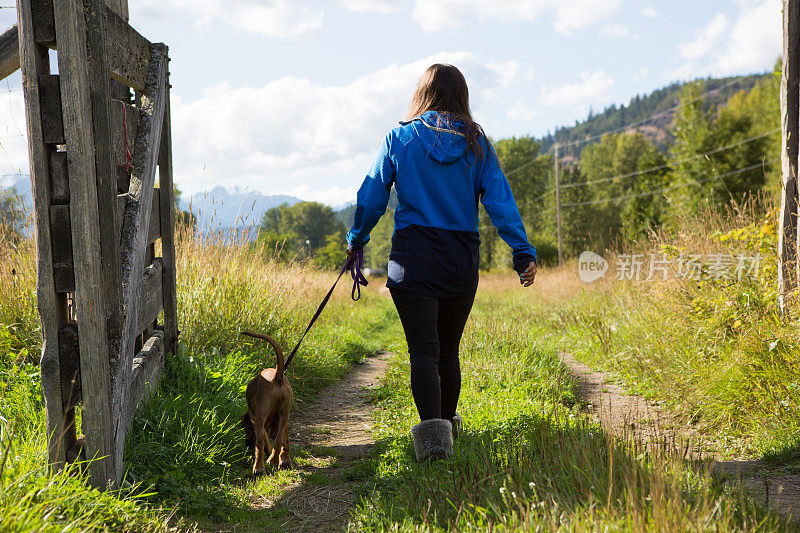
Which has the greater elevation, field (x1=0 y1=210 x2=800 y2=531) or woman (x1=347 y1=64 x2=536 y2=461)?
woman (x1=347 y1=64 x2=536 y2=461)

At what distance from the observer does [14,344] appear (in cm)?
432

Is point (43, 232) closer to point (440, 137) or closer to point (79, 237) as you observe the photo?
point (79, 237)

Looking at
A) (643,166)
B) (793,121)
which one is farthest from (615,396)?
(643,166)

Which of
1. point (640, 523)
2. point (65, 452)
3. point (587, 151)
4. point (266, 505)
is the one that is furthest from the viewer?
point (587, 151)

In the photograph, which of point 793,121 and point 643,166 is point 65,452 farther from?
point 643,166

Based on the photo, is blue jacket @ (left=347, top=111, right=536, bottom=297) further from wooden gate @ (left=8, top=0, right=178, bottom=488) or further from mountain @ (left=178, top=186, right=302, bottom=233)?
mountain @ (left=178, top=186, right=302, bottom=233)

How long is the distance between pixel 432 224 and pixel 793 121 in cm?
368

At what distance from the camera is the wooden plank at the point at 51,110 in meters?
2.54

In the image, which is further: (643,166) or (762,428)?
(643,166)

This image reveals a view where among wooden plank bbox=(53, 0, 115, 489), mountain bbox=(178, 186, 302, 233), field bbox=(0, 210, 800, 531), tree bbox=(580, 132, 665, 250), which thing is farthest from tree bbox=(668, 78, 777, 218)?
wooden plank bbox=(53, 0, 115, 489)

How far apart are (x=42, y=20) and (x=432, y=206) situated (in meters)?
2.06

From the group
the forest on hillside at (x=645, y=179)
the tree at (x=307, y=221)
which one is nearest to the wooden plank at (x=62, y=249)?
the forest on hillside at (x=645, y=179)

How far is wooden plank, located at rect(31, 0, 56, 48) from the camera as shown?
252 cm

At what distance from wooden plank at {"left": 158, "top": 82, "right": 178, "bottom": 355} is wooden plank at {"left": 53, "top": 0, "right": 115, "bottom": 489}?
176cm
